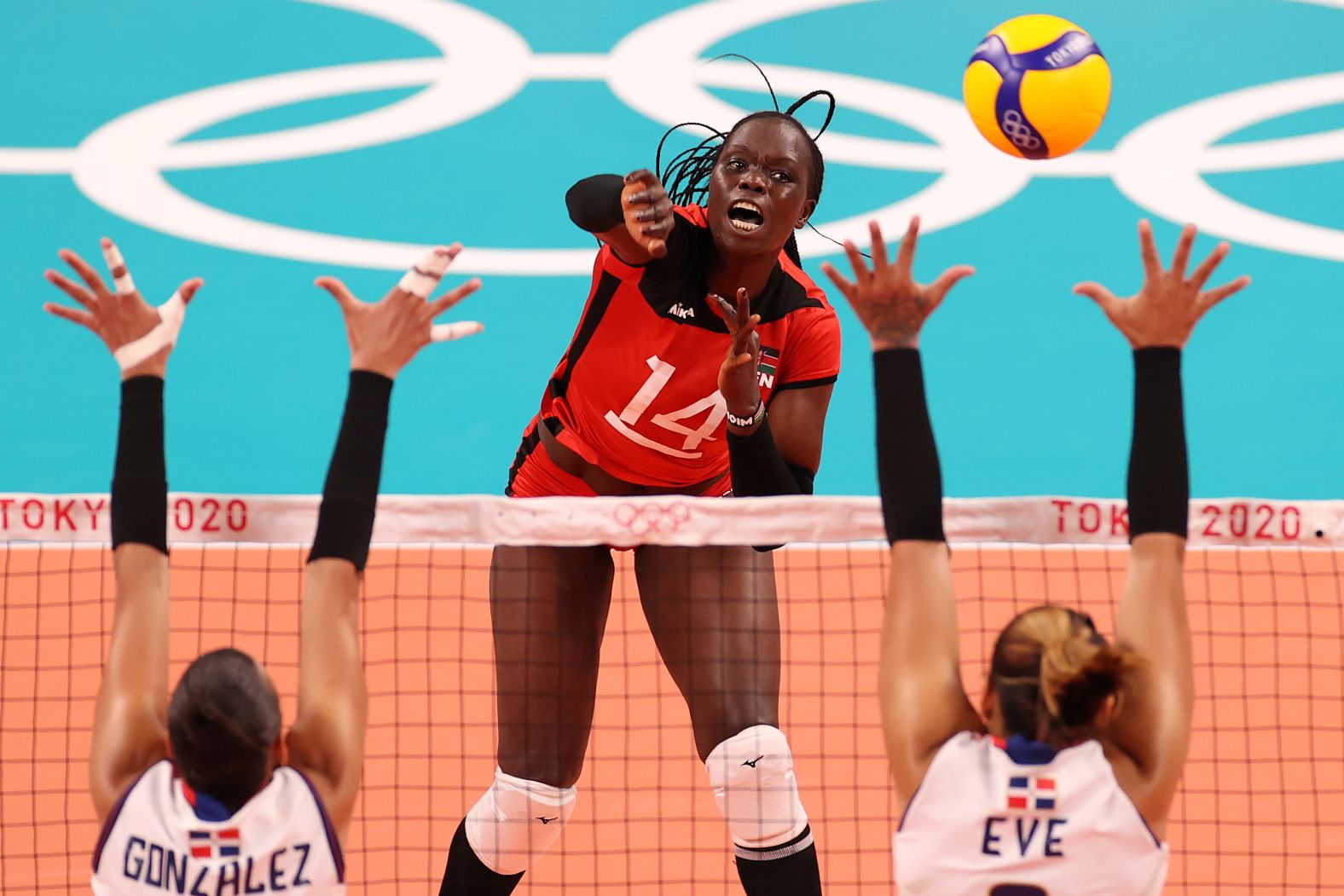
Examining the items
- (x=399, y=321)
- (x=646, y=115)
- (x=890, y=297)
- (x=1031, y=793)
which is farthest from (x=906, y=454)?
(x=646, y=115)

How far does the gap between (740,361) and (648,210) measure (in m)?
0.64

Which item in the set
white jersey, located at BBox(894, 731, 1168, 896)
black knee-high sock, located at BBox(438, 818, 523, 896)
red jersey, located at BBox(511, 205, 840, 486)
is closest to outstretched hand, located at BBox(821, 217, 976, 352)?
white jersey, located at BBox(894, 731, 1168, 896)

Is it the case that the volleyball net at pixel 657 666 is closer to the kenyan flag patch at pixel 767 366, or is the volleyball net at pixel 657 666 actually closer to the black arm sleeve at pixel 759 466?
the black arm sleeve at pixel 759 466

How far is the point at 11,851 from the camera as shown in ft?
23.0

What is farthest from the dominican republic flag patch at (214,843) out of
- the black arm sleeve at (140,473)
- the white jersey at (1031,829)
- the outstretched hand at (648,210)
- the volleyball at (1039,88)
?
the volleyball at (1039,88)

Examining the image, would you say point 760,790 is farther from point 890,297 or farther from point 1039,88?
point 1039,88

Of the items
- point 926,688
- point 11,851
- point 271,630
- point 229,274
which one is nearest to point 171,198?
Result: point 229,274

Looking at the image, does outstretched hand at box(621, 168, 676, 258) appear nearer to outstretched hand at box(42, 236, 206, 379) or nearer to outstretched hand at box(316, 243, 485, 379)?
outstretched hand at box(316, 243, 485, 379)

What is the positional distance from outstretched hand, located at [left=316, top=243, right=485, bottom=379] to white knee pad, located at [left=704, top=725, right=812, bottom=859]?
2015 millimetres

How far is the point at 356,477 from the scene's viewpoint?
3.92 meters

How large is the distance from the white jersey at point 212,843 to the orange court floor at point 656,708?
336cm

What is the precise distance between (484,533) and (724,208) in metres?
1.33

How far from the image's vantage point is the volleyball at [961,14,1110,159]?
25.8ft

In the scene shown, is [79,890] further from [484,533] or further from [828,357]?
[828,357]
